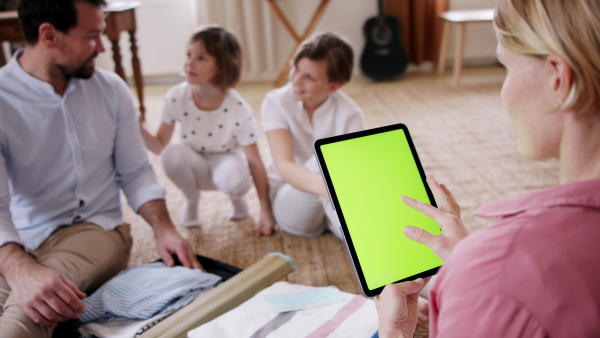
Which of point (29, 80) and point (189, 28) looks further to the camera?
point (189, 28)

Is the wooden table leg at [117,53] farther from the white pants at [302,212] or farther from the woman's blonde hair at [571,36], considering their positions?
the woman's blonde hair at [571,36]

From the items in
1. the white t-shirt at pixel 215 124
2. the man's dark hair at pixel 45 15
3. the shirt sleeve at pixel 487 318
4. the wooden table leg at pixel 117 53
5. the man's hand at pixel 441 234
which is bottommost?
the white t-shirt at pixel 215 124

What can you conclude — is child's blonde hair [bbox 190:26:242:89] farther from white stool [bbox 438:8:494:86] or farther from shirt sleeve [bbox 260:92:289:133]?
white stool [bbox 438:8:494:86]

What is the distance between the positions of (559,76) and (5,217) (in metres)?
1.21

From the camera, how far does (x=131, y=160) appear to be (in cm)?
163

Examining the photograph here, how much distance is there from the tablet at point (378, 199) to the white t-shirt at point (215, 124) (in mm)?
904

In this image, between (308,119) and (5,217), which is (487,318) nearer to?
(5,217)

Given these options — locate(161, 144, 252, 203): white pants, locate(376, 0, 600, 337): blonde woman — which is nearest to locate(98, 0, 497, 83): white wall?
locate(161, 144, 252, 203): white pants

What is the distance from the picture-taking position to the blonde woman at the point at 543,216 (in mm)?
535

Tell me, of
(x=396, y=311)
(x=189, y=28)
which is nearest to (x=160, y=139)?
(x=396, y=311)

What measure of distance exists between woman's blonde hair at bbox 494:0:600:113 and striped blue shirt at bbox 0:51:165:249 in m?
1.17

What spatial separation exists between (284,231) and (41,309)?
2.93ft

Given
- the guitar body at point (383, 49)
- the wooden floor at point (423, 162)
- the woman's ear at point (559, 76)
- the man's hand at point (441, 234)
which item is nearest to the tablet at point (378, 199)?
the man's hand at point (441, 234)

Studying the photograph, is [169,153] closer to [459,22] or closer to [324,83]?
[324,83]
